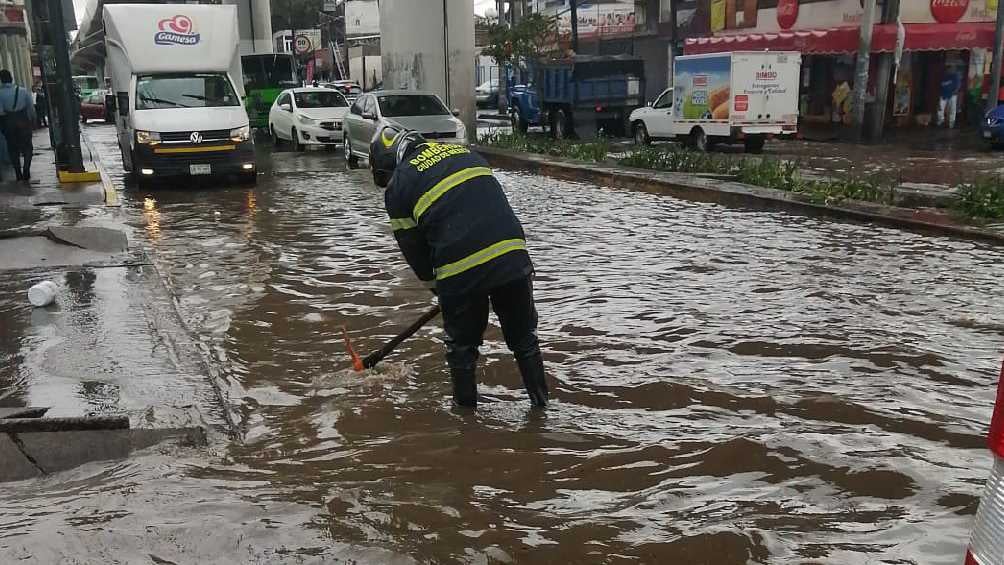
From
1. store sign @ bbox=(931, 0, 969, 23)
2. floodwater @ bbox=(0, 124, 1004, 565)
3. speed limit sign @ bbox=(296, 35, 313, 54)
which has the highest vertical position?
speed limit sign @ bbox=(296, 35, 313, 54)

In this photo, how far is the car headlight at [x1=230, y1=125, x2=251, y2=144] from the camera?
15.3m

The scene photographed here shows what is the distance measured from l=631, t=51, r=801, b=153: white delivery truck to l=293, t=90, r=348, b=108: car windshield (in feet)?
Answer: 28.9

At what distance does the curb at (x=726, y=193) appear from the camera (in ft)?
34.5

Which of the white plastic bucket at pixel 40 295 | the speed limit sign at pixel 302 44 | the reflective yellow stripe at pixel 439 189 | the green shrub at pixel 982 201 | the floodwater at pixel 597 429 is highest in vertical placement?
the speed limit sign at pixel 302 44

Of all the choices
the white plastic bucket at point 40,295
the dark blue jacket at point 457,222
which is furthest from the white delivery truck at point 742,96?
the dark blue jacket at point 457,222

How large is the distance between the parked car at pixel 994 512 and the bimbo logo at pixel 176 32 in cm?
1563

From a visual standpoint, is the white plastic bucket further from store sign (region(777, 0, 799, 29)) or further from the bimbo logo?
store sign (region(777, 0, 799, 29))

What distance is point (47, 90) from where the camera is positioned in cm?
1519

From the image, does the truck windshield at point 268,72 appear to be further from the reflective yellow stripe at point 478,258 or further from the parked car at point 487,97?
the reflective yellow stripe at point 478,258

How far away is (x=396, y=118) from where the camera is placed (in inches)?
738

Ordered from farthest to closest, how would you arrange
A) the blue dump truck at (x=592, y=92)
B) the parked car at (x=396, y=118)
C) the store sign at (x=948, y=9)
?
1. the store sign at (x=948, y=9)
2. the blue dump truck at (x=592, y=92)
3. the parked car at (x=396, y=118)

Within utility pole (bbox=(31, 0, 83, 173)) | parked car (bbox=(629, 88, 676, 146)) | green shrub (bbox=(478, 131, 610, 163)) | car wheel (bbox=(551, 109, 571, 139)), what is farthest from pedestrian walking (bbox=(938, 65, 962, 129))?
utility pole (bbox=(31, 0, 83, 173))

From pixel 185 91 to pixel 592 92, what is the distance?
41.2 ft

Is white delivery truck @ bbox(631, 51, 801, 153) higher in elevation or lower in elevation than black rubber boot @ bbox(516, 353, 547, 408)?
higher
